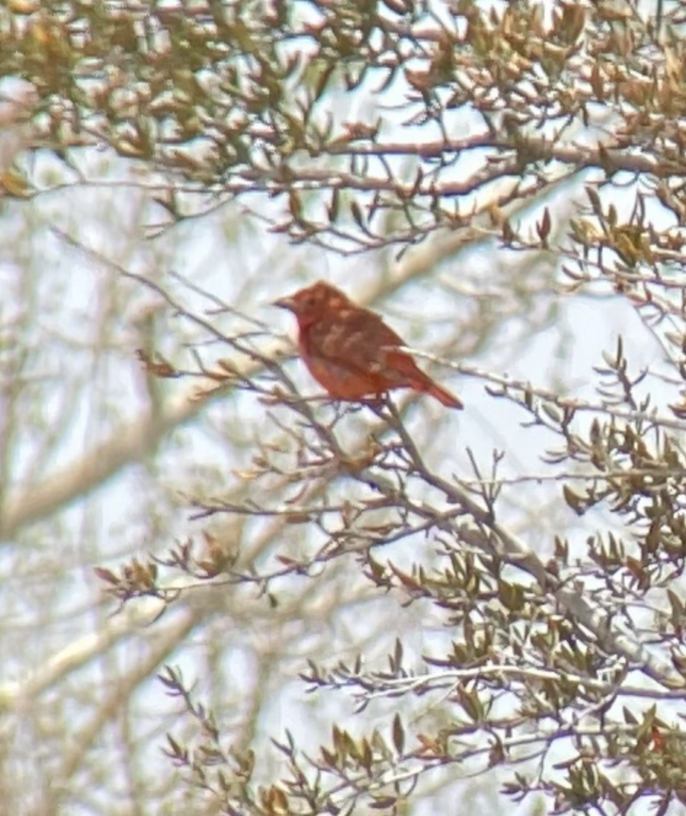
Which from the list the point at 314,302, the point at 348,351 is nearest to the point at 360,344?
the point at 348,351

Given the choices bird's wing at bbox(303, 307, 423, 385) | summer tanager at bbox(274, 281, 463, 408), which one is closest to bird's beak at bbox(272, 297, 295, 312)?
summer tanager at bbox(274, 281, 463, 408)

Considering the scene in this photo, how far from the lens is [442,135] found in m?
3.50

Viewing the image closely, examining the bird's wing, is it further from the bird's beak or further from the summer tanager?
the bird's beak

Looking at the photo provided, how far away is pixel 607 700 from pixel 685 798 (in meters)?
0.19

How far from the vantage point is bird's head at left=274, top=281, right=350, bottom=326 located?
454 centimetres

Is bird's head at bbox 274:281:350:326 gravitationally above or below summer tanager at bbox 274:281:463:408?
above

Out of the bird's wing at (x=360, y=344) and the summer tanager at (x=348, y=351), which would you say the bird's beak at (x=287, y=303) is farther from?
the bird's wing at (x=360, y=344)

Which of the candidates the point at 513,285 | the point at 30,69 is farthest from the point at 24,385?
the point at 30,69

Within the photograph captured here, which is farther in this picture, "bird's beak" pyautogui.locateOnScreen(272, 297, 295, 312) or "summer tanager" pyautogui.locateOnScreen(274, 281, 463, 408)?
"bird's beak" pyautogui.locateOnScreen(272, 297, 295, 312)

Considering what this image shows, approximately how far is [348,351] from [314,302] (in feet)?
1.19

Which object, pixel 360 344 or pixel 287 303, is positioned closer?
pixel 360 344

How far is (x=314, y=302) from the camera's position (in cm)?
463

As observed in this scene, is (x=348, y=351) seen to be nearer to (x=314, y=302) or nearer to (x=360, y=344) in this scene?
(x=360, y=344)

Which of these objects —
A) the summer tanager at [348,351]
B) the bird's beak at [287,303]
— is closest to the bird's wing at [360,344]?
the summer tanager at [348,351]
